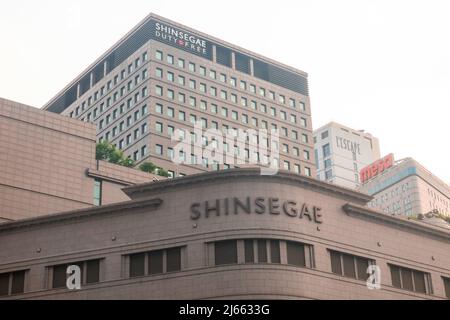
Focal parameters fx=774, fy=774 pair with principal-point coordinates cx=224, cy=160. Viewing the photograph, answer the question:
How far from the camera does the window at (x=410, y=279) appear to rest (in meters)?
51.0

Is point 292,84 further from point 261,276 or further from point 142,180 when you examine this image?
point 261,276

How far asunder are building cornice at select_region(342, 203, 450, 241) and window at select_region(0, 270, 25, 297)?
21027mm

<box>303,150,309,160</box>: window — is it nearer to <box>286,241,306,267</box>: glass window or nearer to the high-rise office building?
the high-rise office building

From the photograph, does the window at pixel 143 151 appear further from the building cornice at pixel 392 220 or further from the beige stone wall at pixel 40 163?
the building cornice at pixel 392 220

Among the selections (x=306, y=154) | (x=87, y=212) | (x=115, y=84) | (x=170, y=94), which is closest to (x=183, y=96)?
(x=170, y=94)

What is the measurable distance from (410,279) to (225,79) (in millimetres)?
84238

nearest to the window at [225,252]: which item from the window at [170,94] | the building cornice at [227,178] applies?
the building cornice at [227,178]

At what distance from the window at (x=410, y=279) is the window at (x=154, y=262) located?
14.7 meters

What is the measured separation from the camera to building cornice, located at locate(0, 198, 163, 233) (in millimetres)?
47938

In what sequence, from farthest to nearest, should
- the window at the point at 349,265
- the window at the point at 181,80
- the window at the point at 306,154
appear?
the window at the point at 306,154 → the window at the point at 181,80 → the window at the point at 349,265

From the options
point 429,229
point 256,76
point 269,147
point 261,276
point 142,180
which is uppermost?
point 256,76
